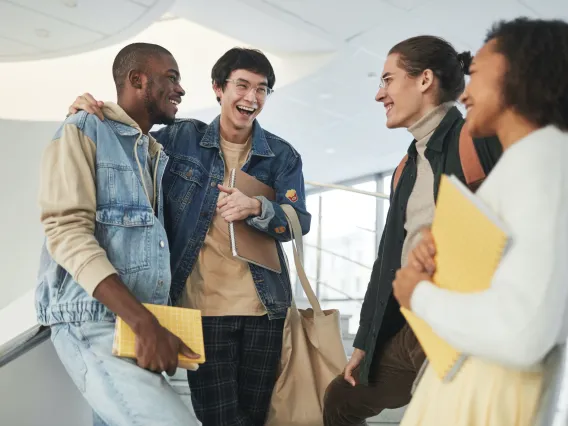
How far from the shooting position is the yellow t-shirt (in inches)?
87.7

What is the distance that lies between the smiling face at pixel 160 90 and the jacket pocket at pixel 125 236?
0.46 meters

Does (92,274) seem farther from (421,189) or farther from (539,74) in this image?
(539,74)

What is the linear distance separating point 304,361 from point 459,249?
139 cm

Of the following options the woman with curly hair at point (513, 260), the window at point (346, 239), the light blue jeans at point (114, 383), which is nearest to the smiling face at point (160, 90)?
the light blue jeans at point (114, 383)

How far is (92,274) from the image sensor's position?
5.20ft

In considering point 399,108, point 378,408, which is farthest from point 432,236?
point 378,408

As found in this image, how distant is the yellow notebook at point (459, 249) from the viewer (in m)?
0.94

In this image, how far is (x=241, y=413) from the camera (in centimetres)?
221

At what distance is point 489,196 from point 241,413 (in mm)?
1491

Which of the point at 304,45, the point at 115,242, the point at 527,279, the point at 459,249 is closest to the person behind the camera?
the point at 527,279

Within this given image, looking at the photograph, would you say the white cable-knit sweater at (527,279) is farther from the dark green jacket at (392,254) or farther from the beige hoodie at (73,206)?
the beige hoodie at (73,206)

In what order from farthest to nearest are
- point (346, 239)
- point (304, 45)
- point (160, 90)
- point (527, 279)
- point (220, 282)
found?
point (346, 239)
point (304, 45)
point (220, 282)
point (160, 90)
point (527, 279)

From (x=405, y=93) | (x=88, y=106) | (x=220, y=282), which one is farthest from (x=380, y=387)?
(x=88, y=106)

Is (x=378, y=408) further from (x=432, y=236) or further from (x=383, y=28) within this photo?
(x=383, y=28)
